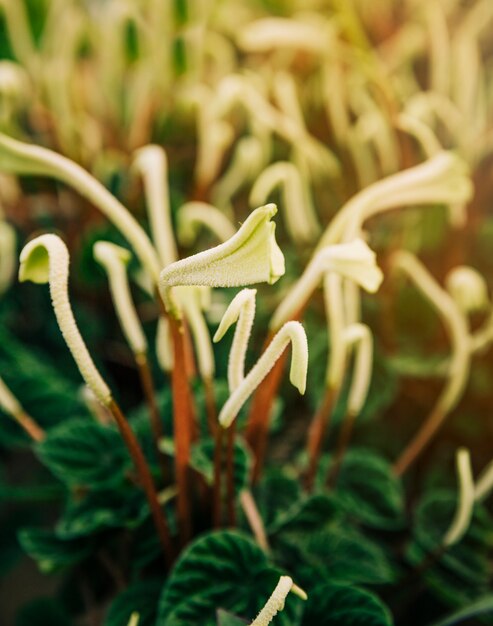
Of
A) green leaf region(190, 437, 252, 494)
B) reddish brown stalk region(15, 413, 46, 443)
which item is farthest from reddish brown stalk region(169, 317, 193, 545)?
reddish brown stalk region(15, 413, 46, 443)

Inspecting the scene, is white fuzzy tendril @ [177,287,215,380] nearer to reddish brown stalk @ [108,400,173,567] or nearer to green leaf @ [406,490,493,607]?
reddish brown stalk @ [108,400,173,567]

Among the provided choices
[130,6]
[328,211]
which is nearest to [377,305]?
[328,211]

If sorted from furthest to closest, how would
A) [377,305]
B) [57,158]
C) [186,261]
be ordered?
[377,305]
[57,158]
[186,261]

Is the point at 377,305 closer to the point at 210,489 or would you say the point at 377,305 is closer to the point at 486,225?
the point at 486,225

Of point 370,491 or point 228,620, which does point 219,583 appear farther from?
point 370,491

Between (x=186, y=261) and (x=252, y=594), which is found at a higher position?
(x=186, y=261)

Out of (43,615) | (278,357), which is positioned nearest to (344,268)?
(278,357)

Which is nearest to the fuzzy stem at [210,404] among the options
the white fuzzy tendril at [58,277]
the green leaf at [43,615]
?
the white fuzzy tendril at [58,277]
